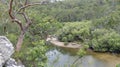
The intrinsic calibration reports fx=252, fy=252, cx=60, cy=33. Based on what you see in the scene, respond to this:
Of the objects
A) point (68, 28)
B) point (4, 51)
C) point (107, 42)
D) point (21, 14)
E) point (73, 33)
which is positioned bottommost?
point (107, 42)

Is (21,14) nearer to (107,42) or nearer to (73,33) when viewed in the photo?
(107,42)

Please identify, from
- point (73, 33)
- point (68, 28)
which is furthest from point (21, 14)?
point (68, 28)

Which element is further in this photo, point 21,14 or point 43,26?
point 43,26

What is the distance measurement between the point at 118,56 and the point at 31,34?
16.6 metres

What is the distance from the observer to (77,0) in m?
49.7

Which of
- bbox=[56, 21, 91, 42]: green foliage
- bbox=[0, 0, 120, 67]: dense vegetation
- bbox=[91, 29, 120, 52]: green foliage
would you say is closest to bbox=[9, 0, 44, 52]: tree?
bbox=[0, 0, 120, 67]: dense vegetation

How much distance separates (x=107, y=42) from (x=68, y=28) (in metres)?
6.21

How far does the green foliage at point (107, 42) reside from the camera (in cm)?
2531

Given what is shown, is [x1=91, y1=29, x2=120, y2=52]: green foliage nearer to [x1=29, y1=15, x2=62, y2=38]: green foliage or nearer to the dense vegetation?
the dense vegetation

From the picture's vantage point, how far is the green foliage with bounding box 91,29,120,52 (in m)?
25.3

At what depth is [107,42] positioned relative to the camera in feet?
84.7

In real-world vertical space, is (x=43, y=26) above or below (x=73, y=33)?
above

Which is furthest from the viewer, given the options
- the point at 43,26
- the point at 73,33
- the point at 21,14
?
the point at 73,33

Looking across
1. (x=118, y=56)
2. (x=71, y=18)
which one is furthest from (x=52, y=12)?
(x=118, y=56)
